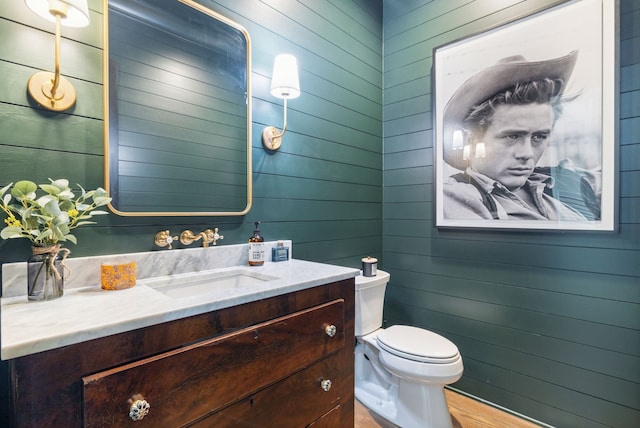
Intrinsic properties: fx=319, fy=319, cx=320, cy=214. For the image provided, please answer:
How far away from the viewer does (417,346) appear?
62.2 inches

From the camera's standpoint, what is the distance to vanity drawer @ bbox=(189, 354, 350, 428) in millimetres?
879

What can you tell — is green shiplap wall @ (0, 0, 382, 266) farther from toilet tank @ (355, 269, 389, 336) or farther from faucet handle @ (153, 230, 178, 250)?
toilet tank @ (355, 269, 389, 336)

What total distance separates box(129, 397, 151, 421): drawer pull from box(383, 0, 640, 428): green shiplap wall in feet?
5.95

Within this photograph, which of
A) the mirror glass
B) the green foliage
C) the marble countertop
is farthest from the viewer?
the mirror glass

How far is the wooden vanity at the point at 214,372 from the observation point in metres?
0.62

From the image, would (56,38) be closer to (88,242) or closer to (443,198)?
(88,242)

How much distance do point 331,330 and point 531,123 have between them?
1532mm

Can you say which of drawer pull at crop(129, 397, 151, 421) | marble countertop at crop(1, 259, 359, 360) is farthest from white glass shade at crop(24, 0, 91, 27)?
drawer pull at crop(129, 397, 151, 421)

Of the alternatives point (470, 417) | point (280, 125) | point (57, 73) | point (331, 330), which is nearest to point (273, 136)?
point (280, 125)

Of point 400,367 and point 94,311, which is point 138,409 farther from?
point 400,367

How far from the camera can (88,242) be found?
3.51 feet

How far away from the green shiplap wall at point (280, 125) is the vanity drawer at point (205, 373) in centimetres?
57

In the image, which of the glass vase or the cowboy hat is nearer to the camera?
the glass vase

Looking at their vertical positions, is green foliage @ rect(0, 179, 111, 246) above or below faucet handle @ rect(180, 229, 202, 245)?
above
